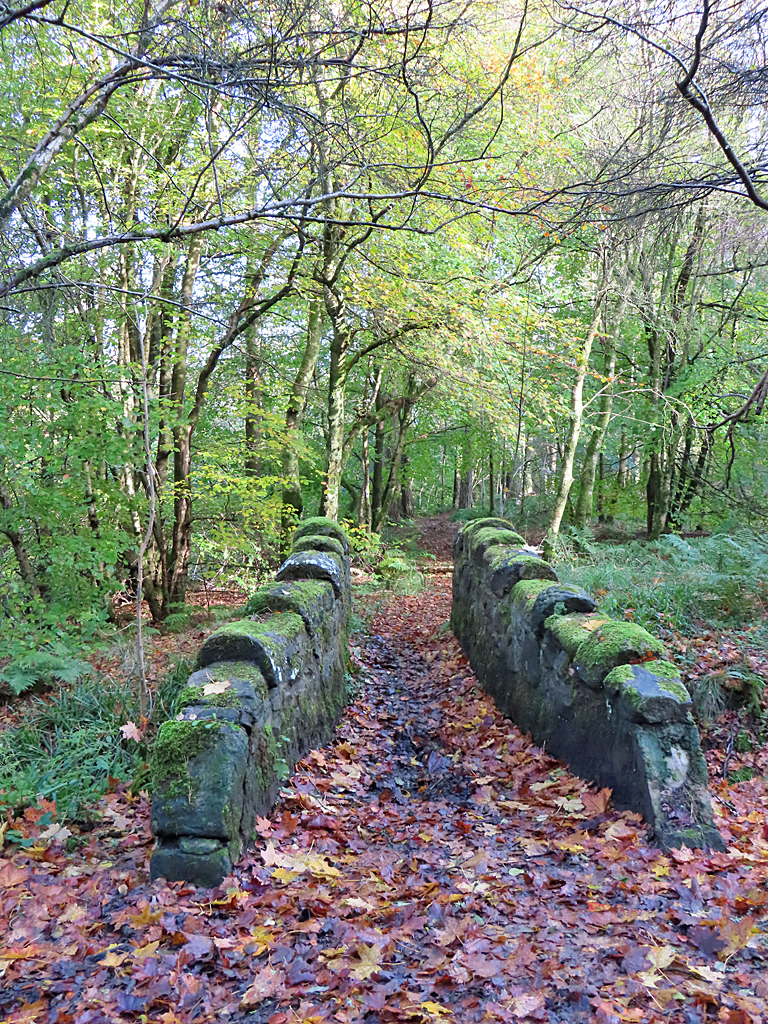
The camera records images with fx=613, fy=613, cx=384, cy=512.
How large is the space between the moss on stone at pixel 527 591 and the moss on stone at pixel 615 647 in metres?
1.08

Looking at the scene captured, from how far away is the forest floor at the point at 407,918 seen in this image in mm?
2162

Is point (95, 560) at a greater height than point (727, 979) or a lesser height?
greater

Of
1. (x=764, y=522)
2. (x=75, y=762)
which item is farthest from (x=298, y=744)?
(x=764, y=522)

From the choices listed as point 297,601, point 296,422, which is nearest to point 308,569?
point 297,601

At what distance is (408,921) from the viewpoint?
2.71 meters

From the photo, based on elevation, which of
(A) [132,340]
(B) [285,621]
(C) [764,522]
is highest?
(A) [132,340]

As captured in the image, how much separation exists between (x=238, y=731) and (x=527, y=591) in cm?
314

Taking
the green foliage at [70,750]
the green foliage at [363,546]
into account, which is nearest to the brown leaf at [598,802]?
the green foliage at [70,750]

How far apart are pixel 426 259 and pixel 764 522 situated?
652cm

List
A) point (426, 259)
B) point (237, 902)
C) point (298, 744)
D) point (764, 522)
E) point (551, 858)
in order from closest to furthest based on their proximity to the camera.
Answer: point (237, 902) → point (551, 858) → point (298, 744) → point (764, 522) → point (426, 259)

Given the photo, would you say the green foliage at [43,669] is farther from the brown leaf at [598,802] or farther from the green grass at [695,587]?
the green grass at [695,587]

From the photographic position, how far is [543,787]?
13.3 feet

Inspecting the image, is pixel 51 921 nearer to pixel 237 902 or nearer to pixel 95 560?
pixel 237 902

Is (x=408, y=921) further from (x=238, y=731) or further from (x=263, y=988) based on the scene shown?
(x=238, y=731)
